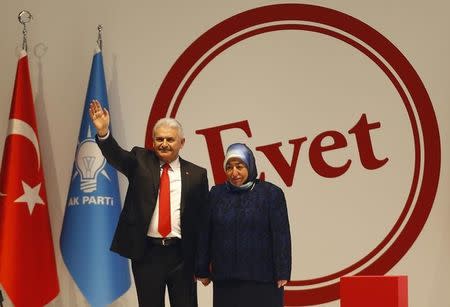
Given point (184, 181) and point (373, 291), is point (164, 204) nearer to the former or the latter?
point (184, 181)

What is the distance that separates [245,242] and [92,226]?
164 centimetres

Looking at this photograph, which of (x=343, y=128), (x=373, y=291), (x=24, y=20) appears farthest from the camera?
(x=24, y=20)

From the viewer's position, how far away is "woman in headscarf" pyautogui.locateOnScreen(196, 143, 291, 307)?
413 cm

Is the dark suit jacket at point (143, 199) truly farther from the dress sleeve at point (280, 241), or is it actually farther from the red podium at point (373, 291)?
the red podium at point (373, 291)

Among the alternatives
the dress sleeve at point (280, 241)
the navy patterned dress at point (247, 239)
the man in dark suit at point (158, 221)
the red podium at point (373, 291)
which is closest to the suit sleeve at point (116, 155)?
the man in dark suit at point (158, 221)

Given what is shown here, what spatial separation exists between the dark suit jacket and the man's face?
9 centimetres

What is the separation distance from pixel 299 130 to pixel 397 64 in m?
0.76

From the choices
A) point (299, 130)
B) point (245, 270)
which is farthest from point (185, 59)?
point (245, 270)

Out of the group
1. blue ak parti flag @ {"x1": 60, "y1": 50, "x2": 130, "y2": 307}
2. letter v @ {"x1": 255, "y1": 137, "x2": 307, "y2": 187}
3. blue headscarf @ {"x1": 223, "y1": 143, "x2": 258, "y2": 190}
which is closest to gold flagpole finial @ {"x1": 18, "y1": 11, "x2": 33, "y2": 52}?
blue ak parti flag @ {"x1": 60, "y1": 50, "x2": 130, "y2": 307}

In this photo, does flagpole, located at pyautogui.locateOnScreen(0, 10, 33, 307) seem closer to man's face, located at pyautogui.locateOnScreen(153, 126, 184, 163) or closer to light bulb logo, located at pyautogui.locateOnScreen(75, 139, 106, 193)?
light bulb logo, located at pyautogui.locateOnScreen(75, 139, 106, 193)

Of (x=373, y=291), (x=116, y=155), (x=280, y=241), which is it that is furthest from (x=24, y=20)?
(x=373, y=291)

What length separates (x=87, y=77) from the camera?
5.90 meters

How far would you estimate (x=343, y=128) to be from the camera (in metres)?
5.64

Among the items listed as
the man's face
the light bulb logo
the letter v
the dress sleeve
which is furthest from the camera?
the letter v
